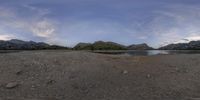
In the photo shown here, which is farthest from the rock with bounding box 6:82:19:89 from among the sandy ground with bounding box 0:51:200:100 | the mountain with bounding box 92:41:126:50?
the mountain with bounding box 92:41:126:50

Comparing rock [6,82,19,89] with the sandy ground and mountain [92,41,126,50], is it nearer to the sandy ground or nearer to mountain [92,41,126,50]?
the sandy ground

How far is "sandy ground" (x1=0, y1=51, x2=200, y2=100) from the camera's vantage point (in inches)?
440

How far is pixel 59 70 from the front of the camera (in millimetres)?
13508

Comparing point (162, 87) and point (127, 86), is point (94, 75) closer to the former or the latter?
point (127, 86)

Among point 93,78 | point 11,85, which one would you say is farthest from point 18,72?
point 93,78

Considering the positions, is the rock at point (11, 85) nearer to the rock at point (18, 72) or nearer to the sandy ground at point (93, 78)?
the sandy ground at point (93, 78)

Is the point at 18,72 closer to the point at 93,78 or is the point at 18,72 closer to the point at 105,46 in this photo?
the point at 93,78

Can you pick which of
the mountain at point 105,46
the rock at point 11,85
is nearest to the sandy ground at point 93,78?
the rock at point 11,85

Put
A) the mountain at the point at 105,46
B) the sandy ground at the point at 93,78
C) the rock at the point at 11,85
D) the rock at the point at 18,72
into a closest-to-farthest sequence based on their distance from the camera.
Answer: the sandy ground at the point at 93,78 → the rock at the point at 11,85 → the rock at the point at 18,72 → the mountain at the point at 105,46

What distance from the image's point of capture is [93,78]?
502 inches

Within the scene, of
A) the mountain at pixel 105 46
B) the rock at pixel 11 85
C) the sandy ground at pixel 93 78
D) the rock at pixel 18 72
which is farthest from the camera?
the mountain at pixel 105 46

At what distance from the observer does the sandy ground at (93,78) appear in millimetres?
11164

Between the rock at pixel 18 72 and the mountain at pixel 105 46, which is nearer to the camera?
the rock at pixel 18 72

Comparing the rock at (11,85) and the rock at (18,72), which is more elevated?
the rock at (18,72)
